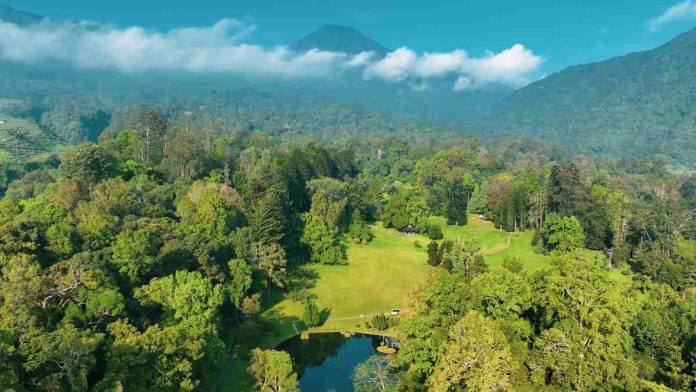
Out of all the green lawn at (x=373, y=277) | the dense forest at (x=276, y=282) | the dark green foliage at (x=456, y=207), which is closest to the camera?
the dense forest at (x=276, y=282)

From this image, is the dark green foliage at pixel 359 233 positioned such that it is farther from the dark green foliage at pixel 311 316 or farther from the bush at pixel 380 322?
the dark green foliage at pixel 311 316

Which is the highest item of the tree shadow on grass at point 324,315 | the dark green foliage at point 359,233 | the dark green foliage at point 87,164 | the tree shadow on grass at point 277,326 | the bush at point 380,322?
the dark green foliage at point 87,164

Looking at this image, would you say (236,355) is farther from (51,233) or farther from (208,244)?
(51,233)

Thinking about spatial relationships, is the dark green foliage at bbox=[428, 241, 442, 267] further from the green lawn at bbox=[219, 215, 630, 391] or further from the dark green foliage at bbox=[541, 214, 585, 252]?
the dark green foliage at bbox=[541, 214, 585, 252]

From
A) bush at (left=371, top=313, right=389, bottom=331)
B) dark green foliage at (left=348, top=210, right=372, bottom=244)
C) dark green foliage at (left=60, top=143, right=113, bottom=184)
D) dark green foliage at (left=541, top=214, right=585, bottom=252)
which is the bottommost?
bush at (left=371, top=313, right=389, bottom=331)

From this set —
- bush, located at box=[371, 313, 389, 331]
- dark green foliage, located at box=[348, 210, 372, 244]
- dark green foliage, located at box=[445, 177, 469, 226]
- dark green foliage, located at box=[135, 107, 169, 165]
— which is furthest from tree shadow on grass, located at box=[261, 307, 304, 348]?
dark green foliage, located at box=[445, 177, 469, 226]

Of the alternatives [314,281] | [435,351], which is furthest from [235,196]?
[435,351]

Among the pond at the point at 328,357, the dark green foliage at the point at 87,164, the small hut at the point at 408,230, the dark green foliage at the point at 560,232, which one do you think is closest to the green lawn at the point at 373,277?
the pond at the point at 328,357
